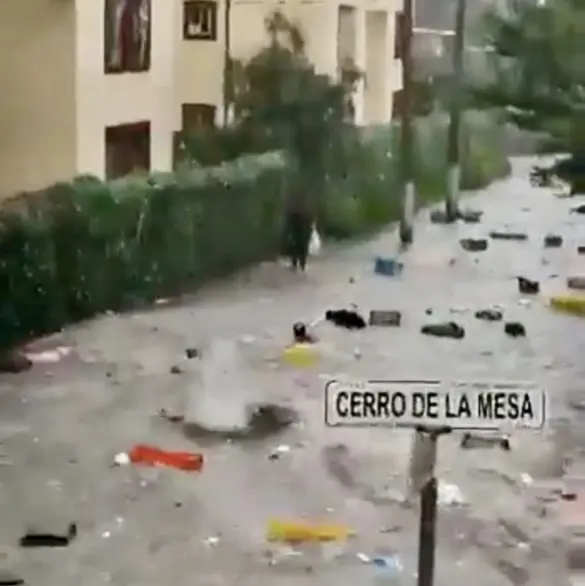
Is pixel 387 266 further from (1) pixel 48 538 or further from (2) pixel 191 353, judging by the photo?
(1) pixel 48 538

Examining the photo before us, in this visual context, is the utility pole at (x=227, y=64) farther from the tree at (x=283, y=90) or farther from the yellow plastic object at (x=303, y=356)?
the yellow plastic object at (x=303, y=356)

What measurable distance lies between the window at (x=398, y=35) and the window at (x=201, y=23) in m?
0.22

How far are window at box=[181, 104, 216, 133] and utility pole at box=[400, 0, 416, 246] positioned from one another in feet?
0.76

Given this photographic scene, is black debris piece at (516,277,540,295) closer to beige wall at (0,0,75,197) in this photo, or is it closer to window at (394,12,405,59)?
window at (394,12,405,59)

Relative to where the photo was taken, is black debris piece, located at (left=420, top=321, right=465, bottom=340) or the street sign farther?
black debris piece, located at (left=420, top=321, right=465, bottom=340)

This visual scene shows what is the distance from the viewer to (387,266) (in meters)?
1.84

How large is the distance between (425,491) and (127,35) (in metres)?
0.65

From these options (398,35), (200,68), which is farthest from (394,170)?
(200,68)

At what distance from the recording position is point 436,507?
175 cm

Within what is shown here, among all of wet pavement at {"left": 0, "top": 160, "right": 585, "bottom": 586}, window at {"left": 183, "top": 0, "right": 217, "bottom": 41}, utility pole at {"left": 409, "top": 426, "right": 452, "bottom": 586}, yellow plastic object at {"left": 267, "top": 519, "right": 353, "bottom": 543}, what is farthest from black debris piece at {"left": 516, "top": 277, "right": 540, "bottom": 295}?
window at {"left": 183, "top": 0, "right": 217, "bottom": 41}

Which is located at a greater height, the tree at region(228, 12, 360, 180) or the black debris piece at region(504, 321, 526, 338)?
the tree at region(228, 12, 360, 180)

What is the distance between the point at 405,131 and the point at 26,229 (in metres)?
0.48

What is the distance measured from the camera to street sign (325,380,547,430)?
5.55ft

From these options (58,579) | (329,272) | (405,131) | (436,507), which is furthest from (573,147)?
(58,579)
